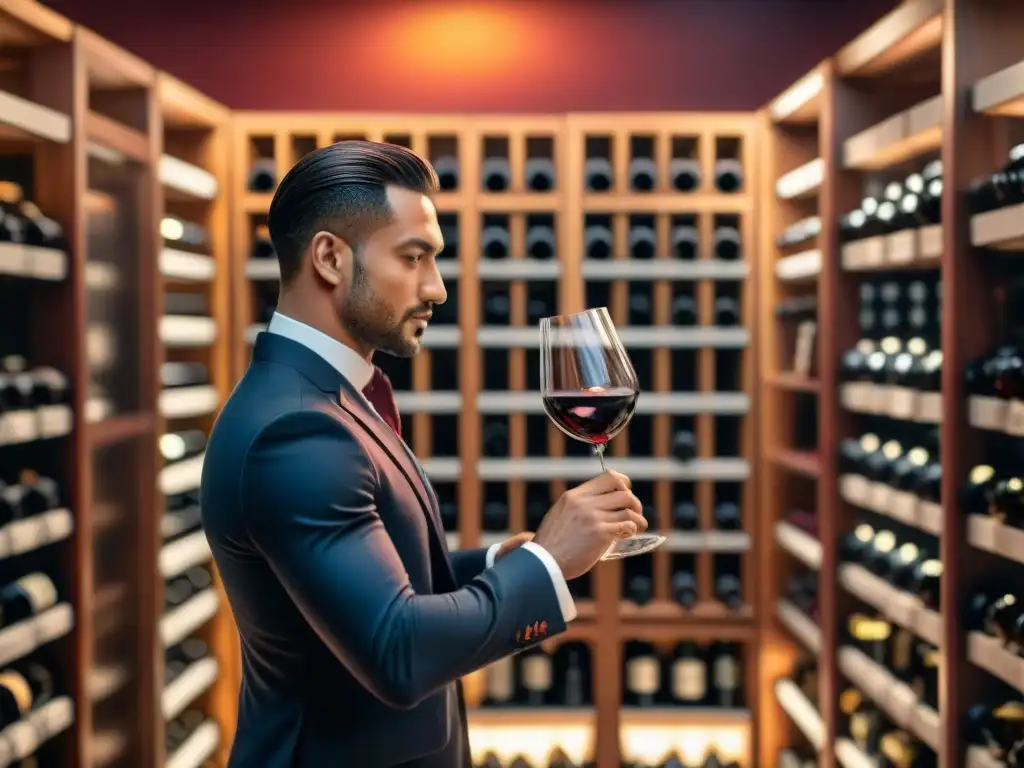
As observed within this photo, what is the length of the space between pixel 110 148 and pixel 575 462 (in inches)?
70.8

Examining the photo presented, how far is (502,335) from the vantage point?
3947 mm

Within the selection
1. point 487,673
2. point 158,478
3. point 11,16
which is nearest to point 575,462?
point 487,673

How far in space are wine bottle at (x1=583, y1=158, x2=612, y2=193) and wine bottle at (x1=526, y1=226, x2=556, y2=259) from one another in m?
0.22

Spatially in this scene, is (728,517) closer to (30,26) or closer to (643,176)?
(643,176)

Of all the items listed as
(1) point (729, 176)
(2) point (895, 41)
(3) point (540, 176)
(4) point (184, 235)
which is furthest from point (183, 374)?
(2) point (895, 41)

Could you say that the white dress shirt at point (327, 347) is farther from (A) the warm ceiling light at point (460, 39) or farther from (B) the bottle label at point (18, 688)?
(A) the warm ceiling light at point (460, 39)

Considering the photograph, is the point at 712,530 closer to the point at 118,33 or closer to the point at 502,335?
the point at 502,335

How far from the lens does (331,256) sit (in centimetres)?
128

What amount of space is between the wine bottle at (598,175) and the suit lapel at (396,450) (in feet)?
8.83

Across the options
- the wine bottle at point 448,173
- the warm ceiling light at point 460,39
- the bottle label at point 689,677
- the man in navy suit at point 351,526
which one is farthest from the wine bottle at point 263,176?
the man in navy suit at point 351,526

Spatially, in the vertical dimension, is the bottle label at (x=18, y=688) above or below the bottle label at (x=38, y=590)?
below

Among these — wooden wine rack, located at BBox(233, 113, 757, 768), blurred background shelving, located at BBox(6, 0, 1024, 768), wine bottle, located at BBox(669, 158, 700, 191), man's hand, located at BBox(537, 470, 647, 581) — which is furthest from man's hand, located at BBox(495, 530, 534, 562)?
wine bottle, located at BBox(669, 158, 700, 191)

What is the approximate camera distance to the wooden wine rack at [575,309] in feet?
12.9

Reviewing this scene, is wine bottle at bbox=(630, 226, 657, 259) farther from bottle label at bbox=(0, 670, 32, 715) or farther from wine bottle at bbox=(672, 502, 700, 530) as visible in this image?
bottle label at bbox=(0, 670, 32, 715)
